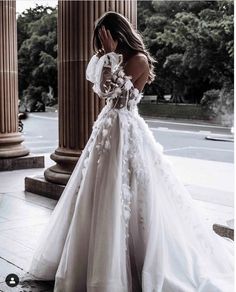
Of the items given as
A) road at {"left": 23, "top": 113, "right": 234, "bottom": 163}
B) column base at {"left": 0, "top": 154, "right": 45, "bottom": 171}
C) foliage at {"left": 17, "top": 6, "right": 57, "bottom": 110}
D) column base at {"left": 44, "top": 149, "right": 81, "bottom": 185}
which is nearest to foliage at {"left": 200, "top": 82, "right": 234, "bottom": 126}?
road at {"left": 23, "top": 113, "right": 234, "bottom": 163}

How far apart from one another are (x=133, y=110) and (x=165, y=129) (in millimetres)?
22676

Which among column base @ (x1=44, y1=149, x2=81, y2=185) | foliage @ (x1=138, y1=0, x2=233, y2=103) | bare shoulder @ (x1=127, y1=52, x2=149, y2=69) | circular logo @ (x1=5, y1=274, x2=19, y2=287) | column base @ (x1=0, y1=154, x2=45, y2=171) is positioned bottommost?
circular logo @ (x1=5, y1=274, x2=19, y2=287)

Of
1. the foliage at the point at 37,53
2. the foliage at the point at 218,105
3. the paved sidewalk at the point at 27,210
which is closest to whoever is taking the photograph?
the paved sidewalk at the point at 27,210

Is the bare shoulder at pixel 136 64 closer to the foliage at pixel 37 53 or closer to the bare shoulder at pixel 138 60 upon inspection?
the bare shoulder at pixel 138 60

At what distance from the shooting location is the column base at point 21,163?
30.8 feet

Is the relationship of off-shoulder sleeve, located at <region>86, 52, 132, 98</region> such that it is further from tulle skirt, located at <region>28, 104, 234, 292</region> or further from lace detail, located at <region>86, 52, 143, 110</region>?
tulle skirt, located at <region>28, 104, 234, 292</region>

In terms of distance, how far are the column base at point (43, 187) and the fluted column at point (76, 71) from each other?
0.10m

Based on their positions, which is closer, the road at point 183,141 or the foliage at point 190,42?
the road at point 183,141

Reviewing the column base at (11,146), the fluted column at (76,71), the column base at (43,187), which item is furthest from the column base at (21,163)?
the fluted column at (76,71)

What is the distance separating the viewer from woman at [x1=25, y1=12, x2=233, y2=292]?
11.0ft

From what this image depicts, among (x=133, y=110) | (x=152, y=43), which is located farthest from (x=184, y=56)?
(x=133, y=110)

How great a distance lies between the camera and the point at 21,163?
952cm

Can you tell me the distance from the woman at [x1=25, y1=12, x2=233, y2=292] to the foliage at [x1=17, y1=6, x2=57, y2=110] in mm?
33134

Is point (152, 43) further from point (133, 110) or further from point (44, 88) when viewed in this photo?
point (133, 110)
